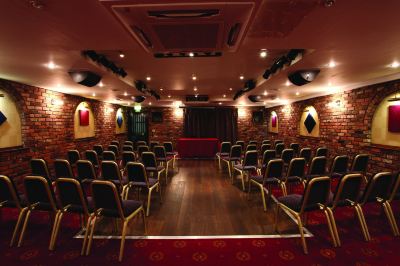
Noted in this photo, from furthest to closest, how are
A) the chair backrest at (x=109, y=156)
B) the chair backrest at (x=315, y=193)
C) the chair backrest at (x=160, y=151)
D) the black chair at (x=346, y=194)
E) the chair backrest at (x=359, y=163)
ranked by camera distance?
the chair backrest at (x=160, y=151) → the chair backrest at (x=109, y=156) → the chair backrest at (x=359, y=163) → the black chair at (x=346, y=194) → the chair backrest at (x=315, y=193)

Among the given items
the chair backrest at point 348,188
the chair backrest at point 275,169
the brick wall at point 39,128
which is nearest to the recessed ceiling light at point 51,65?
the brick wall at point 39,128

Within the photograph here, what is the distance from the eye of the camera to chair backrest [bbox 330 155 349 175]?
4.16 metres

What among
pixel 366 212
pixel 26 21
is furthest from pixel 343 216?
pixel 26 21

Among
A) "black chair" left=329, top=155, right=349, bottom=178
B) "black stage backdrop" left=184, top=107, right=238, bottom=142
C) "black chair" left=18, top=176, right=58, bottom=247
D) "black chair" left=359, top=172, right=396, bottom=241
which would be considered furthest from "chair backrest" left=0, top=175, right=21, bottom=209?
"black stage backdrop" left=184, top=107, right=238, bottom=142

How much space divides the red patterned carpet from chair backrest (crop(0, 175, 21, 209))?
544mm

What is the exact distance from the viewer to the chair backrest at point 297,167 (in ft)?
12.3

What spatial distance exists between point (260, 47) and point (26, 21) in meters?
2.51

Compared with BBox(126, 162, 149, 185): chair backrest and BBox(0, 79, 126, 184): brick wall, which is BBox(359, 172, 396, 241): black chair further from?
BBox(0, 79, 126, 184): brick wall

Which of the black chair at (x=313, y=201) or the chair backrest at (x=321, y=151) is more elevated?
the chair backrest at (x=321, y=151)

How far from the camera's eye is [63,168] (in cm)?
395

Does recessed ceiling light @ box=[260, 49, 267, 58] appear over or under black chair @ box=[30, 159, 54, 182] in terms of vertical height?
over

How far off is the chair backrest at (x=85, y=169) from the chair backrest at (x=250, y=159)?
327 cm

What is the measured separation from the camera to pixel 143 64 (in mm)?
3863

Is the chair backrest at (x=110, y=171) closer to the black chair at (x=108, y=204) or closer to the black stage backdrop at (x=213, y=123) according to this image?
the black chair at (x=108, y=204)
